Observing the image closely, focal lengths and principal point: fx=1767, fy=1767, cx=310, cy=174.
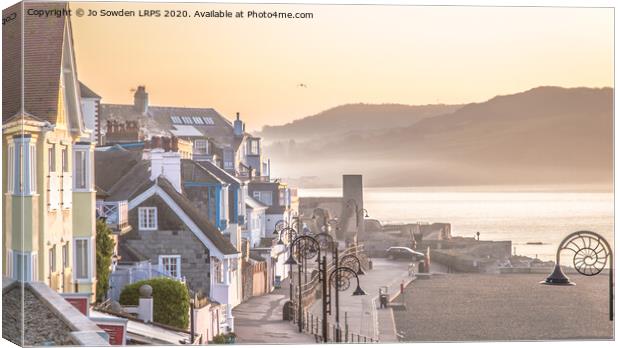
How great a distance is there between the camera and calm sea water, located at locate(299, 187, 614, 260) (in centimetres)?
2936

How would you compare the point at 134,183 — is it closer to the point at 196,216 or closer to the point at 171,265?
the point at 196,216

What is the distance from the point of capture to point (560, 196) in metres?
29.6

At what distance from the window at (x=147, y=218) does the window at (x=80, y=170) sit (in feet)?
4.88

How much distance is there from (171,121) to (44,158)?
8.53ft

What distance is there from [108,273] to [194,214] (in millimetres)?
1838

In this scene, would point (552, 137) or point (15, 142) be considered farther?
point (552, 137)

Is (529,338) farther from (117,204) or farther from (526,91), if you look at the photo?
(117,204)

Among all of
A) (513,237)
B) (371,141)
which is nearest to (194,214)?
(371,141)

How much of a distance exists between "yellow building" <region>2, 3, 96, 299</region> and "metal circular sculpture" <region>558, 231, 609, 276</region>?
311 inches

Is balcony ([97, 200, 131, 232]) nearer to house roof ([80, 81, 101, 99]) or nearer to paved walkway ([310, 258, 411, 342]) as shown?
house roof ([80, 81, 101, 99])

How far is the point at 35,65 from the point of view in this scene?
1076 inches

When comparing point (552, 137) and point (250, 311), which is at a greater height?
point (552, 137)

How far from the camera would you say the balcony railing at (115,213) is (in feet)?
94.5

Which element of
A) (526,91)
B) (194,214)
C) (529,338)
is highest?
(526,91)
